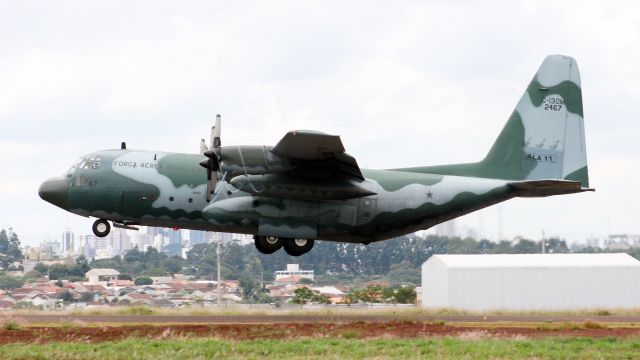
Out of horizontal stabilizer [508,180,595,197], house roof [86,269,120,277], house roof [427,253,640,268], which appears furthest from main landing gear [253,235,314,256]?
house roof [86,269,120,277]

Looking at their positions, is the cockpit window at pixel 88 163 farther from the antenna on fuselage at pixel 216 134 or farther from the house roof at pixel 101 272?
the house roof at pixel 101 272

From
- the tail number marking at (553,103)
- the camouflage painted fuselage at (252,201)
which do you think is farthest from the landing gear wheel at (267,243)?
the tail number marking at (553,103)

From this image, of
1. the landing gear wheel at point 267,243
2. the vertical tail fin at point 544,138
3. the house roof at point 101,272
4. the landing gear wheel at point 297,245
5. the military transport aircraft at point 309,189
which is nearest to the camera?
the military transport aircraft at point 309,189

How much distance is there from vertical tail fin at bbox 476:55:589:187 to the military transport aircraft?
35 mm

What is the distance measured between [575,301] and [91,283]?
5090cm

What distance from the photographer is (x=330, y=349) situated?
2284cm

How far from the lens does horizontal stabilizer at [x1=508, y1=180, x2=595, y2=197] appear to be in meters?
31.4

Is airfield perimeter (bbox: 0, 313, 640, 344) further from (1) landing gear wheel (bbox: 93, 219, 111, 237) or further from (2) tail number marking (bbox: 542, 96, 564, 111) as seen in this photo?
(2) tail number marking (bbox: 542, 96, 564, 111)

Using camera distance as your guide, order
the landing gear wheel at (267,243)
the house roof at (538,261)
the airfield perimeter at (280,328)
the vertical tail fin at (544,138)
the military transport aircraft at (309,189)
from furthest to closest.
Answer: the house roof at (538,261) < the vertical tail fin at (544,138) < the landing gear wheel at (267,243) < the military transport aircraft at (309,189) < the airfield perimeter at (280,328)

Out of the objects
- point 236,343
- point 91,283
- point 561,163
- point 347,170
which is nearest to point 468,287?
point 561,163

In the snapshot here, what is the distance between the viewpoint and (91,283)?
91.6 meters

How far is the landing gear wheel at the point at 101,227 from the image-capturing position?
33.1 m

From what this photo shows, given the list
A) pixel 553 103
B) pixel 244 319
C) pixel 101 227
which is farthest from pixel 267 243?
pixel 553 103

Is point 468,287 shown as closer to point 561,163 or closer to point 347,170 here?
point 561,163
